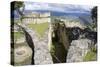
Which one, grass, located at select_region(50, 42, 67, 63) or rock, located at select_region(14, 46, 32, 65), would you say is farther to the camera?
grass, located at select_region(50, 42, 67, 63)

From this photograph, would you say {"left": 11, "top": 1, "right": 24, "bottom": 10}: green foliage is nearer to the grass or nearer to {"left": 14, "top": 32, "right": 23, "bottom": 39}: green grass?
{"left": 14, "top": 32, "right": 23, "bottom": 39}: green grass

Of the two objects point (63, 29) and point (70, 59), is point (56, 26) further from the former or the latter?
point (70, 59)

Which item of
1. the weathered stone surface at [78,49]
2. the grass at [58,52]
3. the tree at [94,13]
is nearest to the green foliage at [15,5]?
the grass at [58,52]

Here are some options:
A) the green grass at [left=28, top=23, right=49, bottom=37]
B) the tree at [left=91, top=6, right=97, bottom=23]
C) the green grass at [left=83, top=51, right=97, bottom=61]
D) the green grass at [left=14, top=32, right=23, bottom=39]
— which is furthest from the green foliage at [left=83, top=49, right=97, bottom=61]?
the green grass at [left=14, top=32, right=23, bottom=39]

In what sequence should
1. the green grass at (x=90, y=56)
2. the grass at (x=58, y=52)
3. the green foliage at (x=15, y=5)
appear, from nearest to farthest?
the green foliage at (x=15, y=5), the grass at (x=58, y=52), the green grass at (x=90, y=56)

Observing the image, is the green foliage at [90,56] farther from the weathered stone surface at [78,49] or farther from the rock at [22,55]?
the rock at [22,55]

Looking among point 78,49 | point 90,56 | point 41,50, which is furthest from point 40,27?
point 90,56

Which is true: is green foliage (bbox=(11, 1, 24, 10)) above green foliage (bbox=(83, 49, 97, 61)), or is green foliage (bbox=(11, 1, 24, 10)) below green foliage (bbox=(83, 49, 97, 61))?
above

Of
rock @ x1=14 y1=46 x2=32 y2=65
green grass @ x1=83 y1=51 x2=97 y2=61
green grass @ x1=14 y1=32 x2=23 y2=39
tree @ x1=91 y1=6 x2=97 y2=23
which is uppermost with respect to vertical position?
tree @ x1=91 y1=6 x2=97 y2=23
